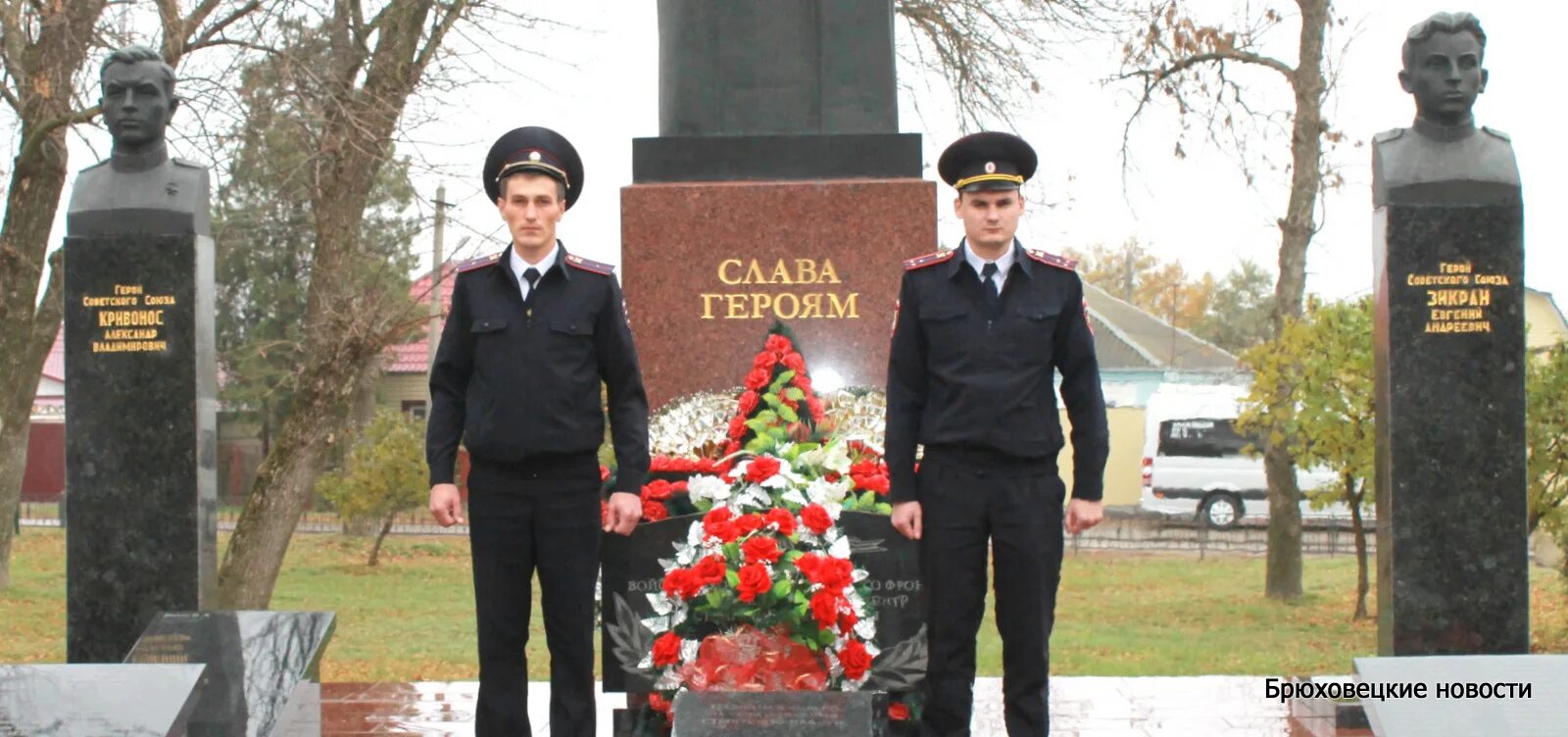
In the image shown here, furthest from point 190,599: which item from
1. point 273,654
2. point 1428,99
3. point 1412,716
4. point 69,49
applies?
point 69,49

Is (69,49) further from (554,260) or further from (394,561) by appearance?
(394,561)

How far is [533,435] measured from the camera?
4.15 meters

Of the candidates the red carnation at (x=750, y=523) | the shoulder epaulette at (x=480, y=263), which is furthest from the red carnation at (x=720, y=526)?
the shoulder epaulette at (x=480, y=263)

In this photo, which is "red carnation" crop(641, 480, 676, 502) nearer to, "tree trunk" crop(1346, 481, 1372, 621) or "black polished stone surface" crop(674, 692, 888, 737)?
"black polished stone surface" crop(674, 692, 888, 737)

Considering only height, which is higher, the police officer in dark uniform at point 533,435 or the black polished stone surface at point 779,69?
the black polished stone surface at point 779,69

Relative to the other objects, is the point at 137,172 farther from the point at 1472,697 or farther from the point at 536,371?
the point at 1472,697

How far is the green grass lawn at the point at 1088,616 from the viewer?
9984 millimetres

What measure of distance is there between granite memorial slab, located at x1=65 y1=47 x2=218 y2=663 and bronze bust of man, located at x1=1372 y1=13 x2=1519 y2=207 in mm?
4142

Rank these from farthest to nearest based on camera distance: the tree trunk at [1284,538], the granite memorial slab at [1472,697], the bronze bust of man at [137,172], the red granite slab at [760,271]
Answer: the tree trunk at [1284,538] → the bronze bust of man at [137,172] → the red granite slab at [760,271] → the granite memorial slab at [1472,697]

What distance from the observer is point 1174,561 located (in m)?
17.1

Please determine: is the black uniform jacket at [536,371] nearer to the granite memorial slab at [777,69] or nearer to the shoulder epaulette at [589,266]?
the shoulder epaulette at [589,266]

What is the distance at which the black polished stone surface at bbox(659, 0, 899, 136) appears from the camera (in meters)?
5.89

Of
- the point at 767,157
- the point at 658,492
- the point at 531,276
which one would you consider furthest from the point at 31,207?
the point at 531,276

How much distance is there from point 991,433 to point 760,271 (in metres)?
1.64
